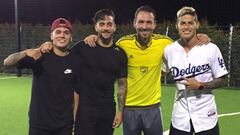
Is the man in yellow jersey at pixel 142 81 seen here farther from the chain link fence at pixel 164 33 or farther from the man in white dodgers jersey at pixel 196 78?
the chain link fence at pixel 164 33

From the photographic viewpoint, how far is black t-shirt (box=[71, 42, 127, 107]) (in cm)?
530

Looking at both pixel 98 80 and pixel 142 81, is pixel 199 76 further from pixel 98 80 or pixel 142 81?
pixel 98 80

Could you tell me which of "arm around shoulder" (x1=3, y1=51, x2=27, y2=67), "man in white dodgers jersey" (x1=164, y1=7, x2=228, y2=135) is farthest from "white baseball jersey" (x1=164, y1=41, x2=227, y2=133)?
"arm around shoulder" (x1=3, y1=51, x2=27, y2=67)

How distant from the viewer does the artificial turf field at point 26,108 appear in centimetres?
905

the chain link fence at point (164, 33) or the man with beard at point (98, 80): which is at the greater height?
the chain link fence at point (164, 33)

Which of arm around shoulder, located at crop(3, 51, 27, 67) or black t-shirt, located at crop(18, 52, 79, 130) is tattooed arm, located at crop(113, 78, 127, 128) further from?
arm around shoulder, located at crop(3, 51, 27, 67)

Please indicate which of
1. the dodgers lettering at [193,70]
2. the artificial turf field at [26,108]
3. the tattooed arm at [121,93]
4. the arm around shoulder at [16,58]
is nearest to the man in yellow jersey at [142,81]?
the tattooed arm at [121,93]

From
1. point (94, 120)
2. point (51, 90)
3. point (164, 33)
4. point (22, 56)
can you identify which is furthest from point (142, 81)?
point (164, 33)

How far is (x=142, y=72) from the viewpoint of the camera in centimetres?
564

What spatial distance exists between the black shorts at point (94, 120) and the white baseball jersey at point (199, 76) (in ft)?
2.62

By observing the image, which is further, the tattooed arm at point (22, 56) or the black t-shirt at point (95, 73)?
the black t-shirt at point (95, 73)

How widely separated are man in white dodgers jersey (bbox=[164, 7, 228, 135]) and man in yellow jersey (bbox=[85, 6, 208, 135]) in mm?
595

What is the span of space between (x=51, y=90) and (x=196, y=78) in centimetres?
157

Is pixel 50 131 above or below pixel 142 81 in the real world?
below
